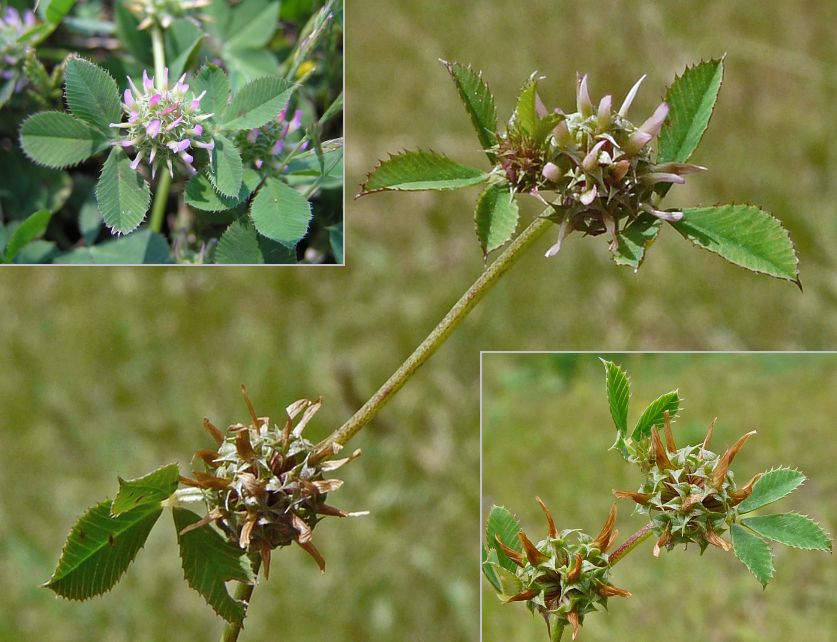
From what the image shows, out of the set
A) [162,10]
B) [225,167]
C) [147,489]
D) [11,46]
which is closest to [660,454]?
[147,489]

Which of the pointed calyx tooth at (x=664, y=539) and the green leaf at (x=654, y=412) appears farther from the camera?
the green leaf at (x=654, y=412)

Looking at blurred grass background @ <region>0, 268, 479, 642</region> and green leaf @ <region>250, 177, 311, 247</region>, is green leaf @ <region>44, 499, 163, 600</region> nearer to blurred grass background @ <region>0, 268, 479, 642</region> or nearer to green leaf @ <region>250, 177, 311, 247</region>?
green leaf @ <region>250, 177, 311, 247</region>

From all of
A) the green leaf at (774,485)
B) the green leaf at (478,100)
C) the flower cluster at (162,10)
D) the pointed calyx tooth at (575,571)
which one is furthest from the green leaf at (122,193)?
the green leaf at (774,485)

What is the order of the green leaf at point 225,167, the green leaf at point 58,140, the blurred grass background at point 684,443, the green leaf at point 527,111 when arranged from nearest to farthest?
the green leaf at point 527,111 → the green leaf at point 225,167 → the green leaf at point 58,140 → the blurred grass background at point 684,443

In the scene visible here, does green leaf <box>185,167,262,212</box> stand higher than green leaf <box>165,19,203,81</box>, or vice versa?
green leaf <box>165,19,203,81</box>

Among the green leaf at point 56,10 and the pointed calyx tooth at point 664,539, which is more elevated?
the green leaf at point 56,10

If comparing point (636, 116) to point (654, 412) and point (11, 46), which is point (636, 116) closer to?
point (11, 46)

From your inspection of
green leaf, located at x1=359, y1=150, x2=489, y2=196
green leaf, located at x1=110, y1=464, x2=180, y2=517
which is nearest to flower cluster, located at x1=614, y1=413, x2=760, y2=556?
green leaf, located at x1=359, y1=150, x2=489, y2=196

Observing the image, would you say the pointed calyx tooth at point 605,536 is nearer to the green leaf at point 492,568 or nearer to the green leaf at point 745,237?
the green leaf at point 492,568
